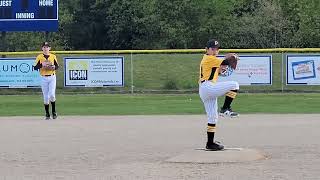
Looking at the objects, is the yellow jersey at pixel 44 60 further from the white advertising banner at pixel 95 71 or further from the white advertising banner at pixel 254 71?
the white advertising banner at pixel 254 71

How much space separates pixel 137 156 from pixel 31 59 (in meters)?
17.8

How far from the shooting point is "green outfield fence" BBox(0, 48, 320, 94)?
2744 centimetres

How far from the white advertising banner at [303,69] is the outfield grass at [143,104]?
2.57 feet

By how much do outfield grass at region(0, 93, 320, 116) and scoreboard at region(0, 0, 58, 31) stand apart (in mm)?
2798

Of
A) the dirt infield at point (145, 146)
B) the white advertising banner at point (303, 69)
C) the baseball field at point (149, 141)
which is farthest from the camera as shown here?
the white advertising banner at point (303, 69)

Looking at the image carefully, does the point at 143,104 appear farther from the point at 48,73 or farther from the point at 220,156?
the point at 220,156

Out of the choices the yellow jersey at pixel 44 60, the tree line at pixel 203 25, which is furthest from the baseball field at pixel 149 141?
the tree line at pixel 203 25

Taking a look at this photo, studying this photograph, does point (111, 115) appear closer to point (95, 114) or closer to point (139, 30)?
point (95, 114)

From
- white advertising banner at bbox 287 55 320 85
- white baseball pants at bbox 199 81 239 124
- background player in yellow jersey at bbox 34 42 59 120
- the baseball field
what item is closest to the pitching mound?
the baseball field

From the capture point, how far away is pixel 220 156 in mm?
10000

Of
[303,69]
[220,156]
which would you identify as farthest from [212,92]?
[303,69]

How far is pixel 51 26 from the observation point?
2752cm

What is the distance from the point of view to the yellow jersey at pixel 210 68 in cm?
1070

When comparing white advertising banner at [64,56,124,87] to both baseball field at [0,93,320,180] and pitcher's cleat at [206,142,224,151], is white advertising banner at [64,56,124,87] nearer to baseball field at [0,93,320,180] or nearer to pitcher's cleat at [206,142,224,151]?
baseball field at [0,93,320,180]
